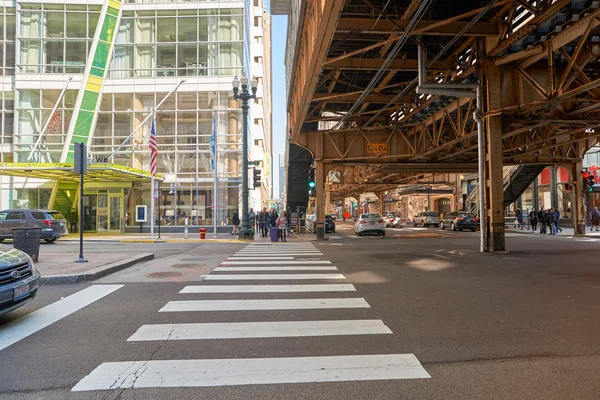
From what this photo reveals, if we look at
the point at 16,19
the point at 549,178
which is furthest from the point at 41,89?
the point at 549,178

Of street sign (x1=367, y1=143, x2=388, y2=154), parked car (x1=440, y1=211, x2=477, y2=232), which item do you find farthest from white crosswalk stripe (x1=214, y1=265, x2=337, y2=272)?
parked car (x1=440, y1=211, x2=477, y2=232)

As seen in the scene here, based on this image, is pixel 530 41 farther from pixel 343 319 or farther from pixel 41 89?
pixel 41 89

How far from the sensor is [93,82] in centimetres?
3005

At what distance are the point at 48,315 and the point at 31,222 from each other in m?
16.8

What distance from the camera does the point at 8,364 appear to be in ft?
14.2

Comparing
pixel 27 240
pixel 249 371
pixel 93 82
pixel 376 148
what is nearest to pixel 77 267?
pixel 27 240

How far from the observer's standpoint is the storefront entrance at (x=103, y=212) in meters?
29.3

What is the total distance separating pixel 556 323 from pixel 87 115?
105 feet

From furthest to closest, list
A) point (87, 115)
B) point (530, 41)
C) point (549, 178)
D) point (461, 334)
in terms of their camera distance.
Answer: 1. point (549, 178)
2. point (87, 115)
3. point (530, 41)
4. point (461, 334)

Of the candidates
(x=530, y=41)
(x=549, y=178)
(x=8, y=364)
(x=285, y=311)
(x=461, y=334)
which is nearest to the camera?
(x=8, y=364)

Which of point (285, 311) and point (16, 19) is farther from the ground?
point (16, 19)

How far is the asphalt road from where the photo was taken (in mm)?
3734

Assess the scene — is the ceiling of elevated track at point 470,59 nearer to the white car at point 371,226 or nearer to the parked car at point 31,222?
the white car at point 371,226

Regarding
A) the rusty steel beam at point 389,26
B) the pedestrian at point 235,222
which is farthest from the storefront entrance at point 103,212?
the rusty steel beam at point 389,26
